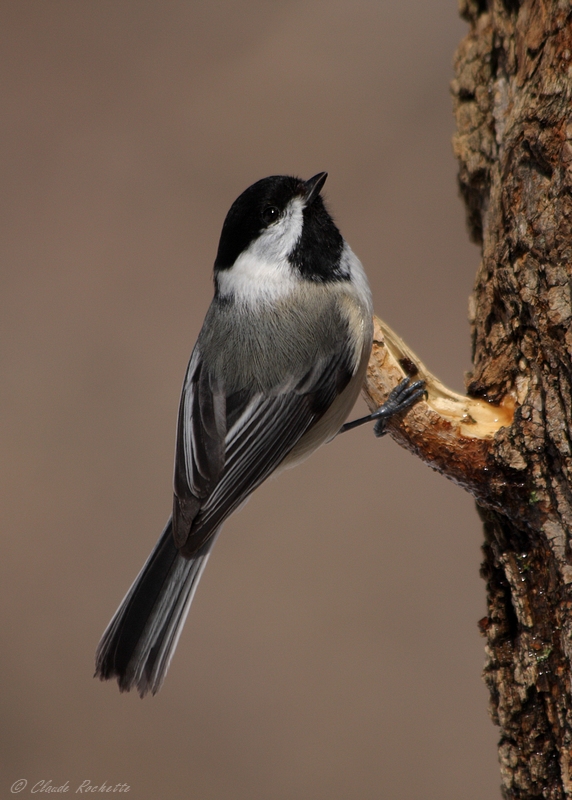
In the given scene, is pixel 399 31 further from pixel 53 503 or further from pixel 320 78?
pixel 53 503

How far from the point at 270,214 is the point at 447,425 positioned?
2.15 ft

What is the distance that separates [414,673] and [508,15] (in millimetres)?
2005

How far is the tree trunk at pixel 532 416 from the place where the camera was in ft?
4.16

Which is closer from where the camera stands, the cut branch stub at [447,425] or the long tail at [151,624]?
the cut branch stub at [447,425]

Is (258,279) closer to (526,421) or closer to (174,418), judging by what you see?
(526,421)

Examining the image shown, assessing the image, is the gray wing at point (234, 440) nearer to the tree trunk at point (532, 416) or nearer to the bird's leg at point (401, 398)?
the bird's leg at point (401, 398)

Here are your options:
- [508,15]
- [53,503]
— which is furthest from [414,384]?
[53,503]

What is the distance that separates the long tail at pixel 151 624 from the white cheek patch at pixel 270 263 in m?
0.57

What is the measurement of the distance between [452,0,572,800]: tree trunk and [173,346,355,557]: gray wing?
0.35 m

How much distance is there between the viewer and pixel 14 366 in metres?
3.25

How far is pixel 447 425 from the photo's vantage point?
1441 millimetres

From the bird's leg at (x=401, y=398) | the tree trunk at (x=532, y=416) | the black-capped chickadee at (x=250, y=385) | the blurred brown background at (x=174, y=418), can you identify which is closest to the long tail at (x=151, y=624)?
the black-capped chickadee at (x=250, y=385)

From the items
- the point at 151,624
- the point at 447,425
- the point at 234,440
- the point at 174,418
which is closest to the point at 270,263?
the point at 234,440

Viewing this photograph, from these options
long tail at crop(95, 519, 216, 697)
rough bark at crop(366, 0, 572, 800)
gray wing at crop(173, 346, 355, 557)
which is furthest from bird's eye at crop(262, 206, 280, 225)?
long tail at crop(95, 519, 216, 697)
